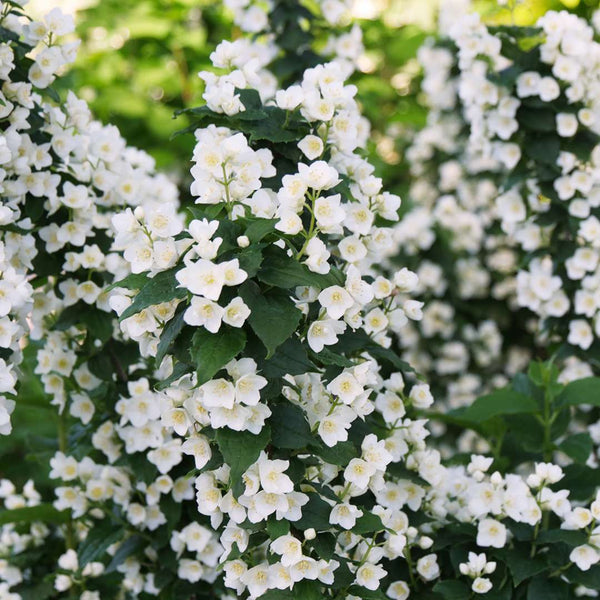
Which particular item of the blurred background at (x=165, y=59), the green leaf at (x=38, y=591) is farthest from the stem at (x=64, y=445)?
the blurred background at (x=165, y=59)

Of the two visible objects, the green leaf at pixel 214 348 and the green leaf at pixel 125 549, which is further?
the green leaf at pixel 125 549

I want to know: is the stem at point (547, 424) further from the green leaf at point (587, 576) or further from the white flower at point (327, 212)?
the white flower at point (327, 212)

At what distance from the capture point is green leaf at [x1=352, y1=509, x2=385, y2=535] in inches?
66.3

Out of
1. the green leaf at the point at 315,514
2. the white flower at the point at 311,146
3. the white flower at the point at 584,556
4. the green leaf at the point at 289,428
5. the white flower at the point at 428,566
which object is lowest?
the white flower at the point at 428,566

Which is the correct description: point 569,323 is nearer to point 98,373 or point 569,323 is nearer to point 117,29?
point 98,373

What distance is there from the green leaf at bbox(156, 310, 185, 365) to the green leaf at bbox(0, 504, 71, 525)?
3.26 feet

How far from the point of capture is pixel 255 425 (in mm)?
1561

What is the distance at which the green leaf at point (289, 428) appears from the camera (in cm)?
159

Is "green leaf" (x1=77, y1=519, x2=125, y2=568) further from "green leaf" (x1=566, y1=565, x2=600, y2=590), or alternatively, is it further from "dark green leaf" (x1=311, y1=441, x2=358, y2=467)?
"green leaf" (x1=566, y1=565, x2=600, y2=590)

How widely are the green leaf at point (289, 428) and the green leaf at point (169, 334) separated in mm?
243

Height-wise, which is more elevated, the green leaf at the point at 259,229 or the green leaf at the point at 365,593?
the green leaf at the point at 259,229

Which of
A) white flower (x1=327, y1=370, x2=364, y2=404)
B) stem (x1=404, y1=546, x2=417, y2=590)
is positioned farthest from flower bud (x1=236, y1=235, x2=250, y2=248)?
stem (x1=404, y1=546, x2=417, y2=590)

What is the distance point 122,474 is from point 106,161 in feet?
2.75

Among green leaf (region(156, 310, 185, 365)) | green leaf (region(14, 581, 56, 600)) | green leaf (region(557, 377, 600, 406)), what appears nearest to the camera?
green leaf (region(156, 310, 185, 365))
